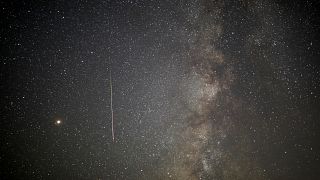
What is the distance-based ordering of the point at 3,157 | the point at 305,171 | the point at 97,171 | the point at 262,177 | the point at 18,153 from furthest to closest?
the point at 97,171
the point at 3,157
the point at 18,153
the point at 262,177
the point at 305,171

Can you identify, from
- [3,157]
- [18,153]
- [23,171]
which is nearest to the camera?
[18,153]

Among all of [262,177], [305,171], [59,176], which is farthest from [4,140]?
[305,171]

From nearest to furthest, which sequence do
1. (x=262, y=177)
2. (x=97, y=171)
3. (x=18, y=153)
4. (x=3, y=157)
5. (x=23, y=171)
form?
(x=262, y=177) → (x=18, y=153) → (x=3, y=157) → (x=23, y=171) → (x=97, y=171)

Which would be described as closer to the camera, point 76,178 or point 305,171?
point 305,171

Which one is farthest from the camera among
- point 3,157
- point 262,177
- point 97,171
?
point 97,171

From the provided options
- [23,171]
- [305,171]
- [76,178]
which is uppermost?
[23,171]

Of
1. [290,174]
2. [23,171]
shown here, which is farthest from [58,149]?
[290,174]

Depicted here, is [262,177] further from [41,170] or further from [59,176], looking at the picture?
[41,170]

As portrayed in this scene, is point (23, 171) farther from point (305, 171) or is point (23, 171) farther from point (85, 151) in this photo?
point (305, 171)

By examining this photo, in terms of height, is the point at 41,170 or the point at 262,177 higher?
the point at 41,170
